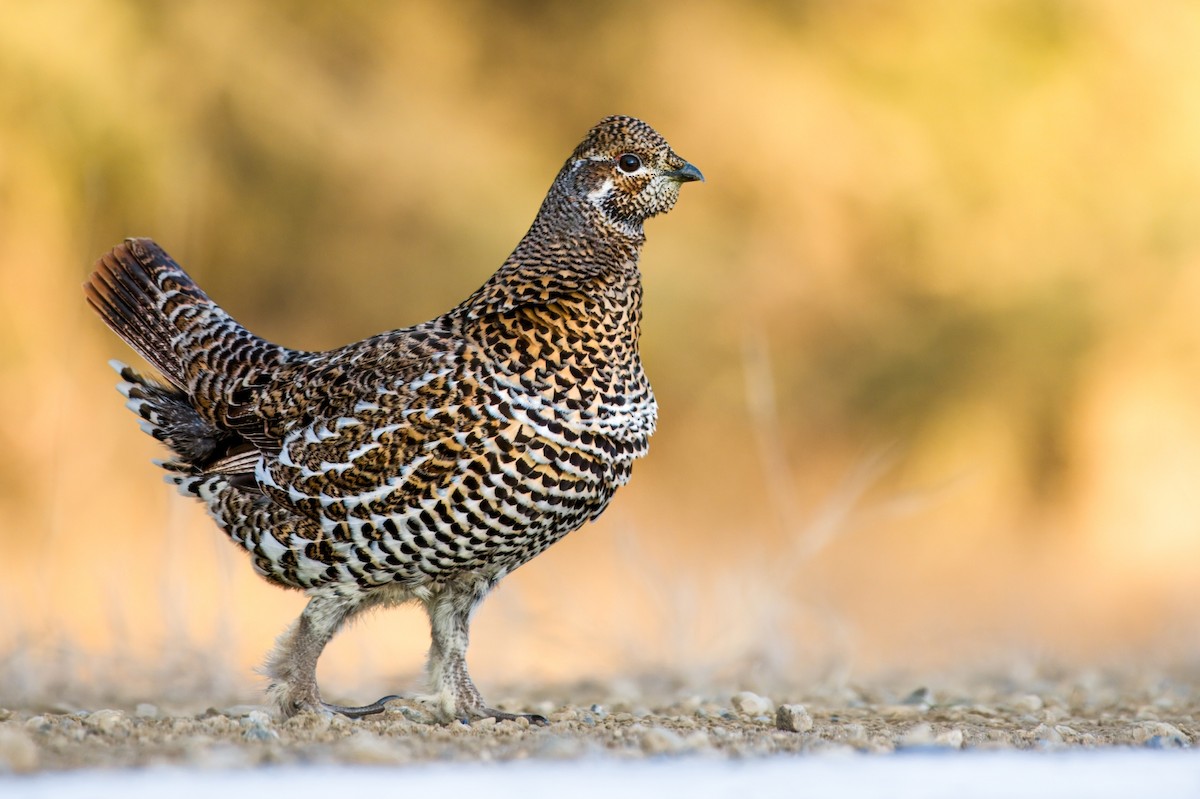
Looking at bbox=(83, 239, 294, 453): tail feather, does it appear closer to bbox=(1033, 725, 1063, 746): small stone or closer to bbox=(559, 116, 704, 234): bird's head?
bbox=(559, 116, 704, 234): bird's head

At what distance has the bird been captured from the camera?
4.46 meters

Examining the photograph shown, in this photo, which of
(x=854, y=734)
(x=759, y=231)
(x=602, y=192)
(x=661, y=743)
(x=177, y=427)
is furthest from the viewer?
(x=759, y=231)

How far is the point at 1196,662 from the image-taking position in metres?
6.98

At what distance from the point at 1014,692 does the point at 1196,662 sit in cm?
153

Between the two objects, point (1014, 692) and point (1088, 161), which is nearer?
point (1014, 692)

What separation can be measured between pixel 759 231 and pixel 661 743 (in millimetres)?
9664

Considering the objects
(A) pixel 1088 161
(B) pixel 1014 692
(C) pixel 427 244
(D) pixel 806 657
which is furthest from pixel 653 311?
(B) pixel 1014 692

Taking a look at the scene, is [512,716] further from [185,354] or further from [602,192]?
[185,354]

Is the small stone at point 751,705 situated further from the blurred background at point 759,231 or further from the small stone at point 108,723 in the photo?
the blurred background at point 759,231

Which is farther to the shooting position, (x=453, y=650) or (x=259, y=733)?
(x=453, y=650)

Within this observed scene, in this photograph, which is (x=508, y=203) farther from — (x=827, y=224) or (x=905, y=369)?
(x=905, y=369)

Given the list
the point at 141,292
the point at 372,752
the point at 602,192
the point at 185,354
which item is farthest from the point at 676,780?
the point at 141,292

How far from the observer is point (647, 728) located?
13.4 feet

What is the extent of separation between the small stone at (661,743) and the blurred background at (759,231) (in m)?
7.11
